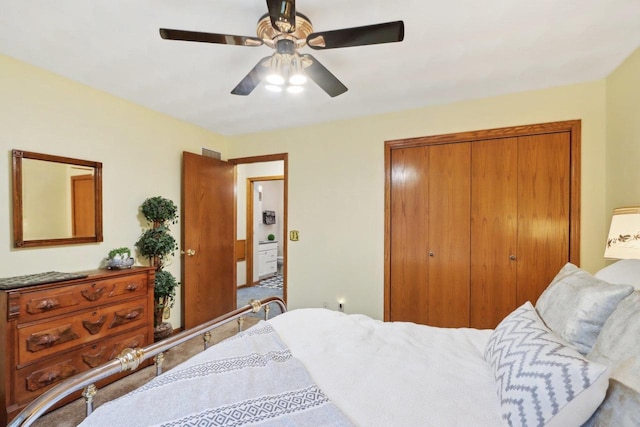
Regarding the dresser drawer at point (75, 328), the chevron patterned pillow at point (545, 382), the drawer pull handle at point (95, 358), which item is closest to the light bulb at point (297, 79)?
the chevron patterned pillow at point (545, 382)

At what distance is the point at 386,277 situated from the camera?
315cm

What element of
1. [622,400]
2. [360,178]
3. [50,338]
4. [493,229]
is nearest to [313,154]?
[360,178]

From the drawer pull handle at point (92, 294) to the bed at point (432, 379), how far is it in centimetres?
133

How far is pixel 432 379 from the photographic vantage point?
1.13 metres

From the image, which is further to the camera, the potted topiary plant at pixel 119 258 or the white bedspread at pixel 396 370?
the potted topiary plant at pixel 119 258

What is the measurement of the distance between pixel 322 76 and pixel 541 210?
222 cm

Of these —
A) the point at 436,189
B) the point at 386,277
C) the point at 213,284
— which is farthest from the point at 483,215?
the point at 213,284

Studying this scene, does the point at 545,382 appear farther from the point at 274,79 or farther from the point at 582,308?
the point at 274,79

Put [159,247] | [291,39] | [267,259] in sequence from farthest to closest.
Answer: [267,259]
[159,247]
[291,39]

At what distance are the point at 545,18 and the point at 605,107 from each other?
131cm

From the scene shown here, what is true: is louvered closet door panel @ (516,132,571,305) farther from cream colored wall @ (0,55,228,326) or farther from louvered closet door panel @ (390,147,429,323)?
cream colored wall @ (0,55,228,326)

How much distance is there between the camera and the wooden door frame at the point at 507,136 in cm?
249

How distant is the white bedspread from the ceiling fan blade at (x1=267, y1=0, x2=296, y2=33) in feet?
5.04

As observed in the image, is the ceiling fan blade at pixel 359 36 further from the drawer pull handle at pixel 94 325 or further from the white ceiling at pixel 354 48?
the drawer pull handle at pixel 94 325
